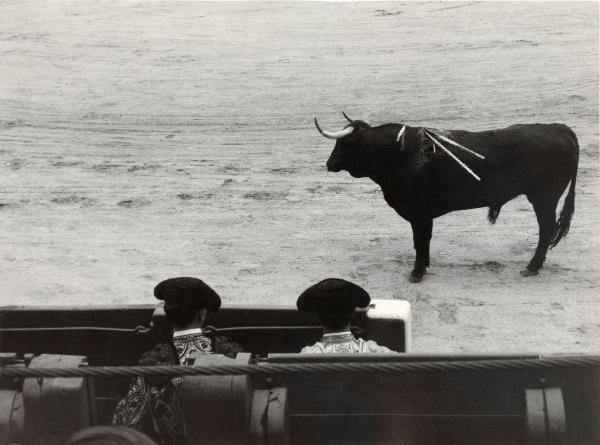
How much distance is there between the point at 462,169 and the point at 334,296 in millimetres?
4420

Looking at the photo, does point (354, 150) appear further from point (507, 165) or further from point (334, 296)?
point (334, 296)

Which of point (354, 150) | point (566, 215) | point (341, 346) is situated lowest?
point (566, 215)

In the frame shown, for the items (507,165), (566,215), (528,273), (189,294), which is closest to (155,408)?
(189,294)

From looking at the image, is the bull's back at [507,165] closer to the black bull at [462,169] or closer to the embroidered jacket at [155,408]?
the black bull at [462,169]

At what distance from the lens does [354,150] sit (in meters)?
8.44

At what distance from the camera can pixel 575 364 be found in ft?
9.00

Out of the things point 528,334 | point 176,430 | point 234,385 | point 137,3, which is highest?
point 137,3

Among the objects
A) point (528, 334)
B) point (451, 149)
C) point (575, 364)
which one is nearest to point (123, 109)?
point (451, 149)

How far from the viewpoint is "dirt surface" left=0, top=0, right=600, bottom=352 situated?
8.41 metres

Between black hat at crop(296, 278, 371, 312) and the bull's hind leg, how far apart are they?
15.1 ft

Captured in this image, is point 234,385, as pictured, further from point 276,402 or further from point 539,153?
point 539,153

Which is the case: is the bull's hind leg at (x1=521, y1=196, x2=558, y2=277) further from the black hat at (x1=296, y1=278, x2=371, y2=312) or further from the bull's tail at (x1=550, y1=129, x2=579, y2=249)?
the black hat at (x1=296, y1=278, x2=371, y2=312)

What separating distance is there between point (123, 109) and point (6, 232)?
4946mm

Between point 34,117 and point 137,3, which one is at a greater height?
point 137,3
